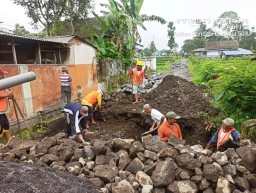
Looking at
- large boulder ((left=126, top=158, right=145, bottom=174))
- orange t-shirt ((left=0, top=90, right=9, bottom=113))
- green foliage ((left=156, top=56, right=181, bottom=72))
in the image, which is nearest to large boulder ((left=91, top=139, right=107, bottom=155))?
large boulder ((left=126, top=158, right=145, bottom=174))

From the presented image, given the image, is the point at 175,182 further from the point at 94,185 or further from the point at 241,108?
the point at 241,108

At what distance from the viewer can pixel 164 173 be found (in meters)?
3.11

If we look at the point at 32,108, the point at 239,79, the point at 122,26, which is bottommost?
the point at 32,108

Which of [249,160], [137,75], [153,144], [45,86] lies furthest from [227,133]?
[45,86]

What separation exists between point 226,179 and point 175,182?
0.66 meters

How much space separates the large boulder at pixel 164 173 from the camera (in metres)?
3.07

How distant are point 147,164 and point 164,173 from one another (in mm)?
358

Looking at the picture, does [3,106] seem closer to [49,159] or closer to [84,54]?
[49,159]

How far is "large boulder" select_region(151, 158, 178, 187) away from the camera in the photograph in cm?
307

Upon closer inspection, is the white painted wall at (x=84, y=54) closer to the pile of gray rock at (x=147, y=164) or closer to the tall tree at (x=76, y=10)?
the pile of gray rock at (x=147, y=164)

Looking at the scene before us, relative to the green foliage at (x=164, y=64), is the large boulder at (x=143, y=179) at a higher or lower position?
higher

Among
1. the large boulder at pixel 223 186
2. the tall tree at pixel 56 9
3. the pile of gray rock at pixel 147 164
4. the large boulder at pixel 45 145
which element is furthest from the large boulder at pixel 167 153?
the tall tree at pixel 56 9

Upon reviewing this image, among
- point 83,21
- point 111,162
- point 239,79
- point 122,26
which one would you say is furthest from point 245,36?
point 111,162

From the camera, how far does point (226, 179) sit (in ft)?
10.3
